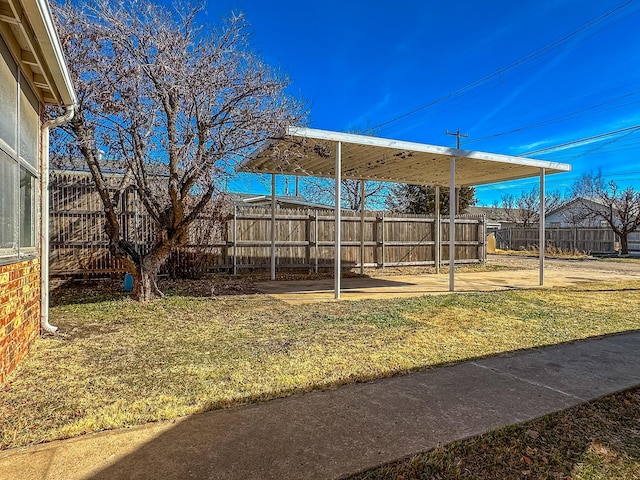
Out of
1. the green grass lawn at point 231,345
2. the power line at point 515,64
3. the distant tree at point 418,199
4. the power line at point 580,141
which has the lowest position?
the green grass lawn at point 231,345

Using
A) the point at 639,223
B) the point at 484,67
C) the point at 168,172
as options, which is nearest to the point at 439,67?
the point at 484,67

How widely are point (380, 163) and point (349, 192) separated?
1466 cm

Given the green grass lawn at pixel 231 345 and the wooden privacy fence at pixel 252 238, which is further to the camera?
the wooden privacy fence at pixel 252 238

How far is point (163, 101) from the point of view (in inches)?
234

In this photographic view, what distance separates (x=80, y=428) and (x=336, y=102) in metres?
17.3

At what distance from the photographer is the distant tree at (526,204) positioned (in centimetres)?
3844

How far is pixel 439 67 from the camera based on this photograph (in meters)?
19.6

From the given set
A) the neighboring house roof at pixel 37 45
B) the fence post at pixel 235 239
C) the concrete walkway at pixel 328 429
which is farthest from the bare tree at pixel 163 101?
the concrete walkway at pixel 328 429

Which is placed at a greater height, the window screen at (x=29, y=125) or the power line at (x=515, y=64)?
the power line at (x=515, y=64)

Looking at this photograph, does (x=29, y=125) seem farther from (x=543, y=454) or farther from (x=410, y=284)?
(x=410, y=284)

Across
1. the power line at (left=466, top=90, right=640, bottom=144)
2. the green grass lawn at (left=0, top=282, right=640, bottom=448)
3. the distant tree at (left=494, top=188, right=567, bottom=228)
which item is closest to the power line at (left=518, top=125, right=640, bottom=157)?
the power line at (left=466, top=90, right=640, bottom=144)

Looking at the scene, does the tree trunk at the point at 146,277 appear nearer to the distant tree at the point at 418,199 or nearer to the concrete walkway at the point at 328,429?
the concrete walkway at the point at 328,429

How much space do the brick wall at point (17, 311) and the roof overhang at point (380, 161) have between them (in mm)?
4027

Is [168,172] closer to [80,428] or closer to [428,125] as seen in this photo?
[80,428]
